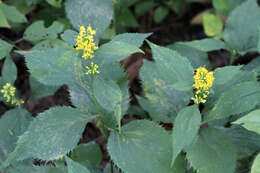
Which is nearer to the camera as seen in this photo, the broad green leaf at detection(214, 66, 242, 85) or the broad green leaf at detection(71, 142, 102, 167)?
the broad green leaf at detection(214, 66, 242, 85)

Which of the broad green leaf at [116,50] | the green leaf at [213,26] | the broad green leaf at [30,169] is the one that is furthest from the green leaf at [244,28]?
the broad green leaf at [30,169]

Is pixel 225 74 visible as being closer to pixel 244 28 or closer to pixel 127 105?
pixel 127 105

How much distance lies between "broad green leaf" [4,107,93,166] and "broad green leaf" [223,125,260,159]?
3.40ft

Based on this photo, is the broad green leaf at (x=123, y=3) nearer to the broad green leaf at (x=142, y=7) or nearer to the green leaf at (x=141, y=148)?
the broad green leaf at (x=142, y=7)

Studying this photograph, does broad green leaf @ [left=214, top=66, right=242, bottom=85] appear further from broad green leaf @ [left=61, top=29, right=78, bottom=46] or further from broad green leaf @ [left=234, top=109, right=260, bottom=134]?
broad green leaf @ [left=61, top=29, right=78, bottom=46]

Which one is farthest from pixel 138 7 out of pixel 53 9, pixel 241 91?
pixel 241 91

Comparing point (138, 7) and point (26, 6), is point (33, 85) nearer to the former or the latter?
point (26, 6)

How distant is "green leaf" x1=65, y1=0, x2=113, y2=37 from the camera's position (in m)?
2.27

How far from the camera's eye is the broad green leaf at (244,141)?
1.93 meters

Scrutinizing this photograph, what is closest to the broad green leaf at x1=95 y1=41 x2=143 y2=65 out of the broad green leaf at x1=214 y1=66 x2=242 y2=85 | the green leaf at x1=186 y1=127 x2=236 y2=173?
the broad green leaf at x1=214 y1=66 x2=242 y2=85

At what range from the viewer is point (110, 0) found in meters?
2.38

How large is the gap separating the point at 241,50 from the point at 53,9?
1896 millimetres

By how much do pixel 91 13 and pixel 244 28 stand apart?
129cm

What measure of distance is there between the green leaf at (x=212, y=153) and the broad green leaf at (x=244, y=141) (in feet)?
0.54
